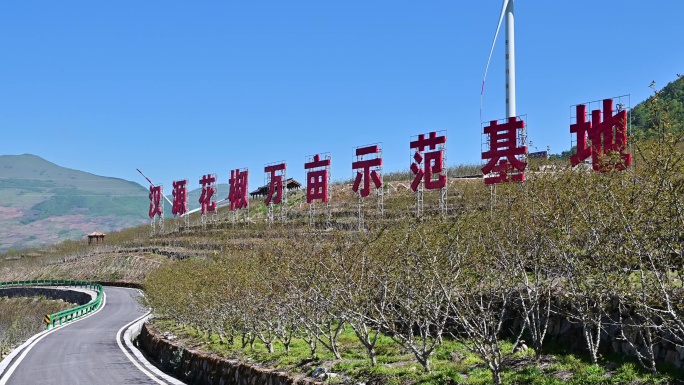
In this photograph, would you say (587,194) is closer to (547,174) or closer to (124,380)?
(547,174)

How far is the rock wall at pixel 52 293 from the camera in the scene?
67.9 metres

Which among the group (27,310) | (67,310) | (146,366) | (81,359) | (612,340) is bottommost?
(27,310)

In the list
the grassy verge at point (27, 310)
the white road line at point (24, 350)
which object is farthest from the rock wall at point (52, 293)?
the white road line at point (24, 350)

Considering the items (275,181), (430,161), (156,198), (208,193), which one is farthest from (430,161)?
(156,198)

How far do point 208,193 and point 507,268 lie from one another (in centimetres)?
7057

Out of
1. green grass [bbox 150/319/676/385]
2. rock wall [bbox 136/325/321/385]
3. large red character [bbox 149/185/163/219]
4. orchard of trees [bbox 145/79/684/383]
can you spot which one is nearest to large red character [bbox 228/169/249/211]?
large red character [bbox 149/185/163/219]

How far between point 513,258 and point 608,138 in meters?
18.8

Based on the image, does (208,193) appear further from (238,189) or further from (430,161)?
(430,161)

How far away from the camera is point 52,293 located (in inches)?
2911

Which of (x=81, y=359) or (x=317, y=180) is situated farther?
(x=317, y=180)

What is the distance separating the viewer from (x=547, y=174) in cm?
1712

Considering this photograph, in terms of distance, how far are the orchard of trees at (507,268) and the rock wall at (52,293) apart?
45.0 metres

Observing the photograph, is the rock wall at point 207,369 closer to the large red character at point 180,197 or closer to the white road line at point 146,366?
the white road line at point 146,366

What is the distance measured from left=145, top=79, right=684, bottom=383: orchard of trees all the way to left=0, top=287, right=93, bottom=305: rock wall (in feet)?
148
